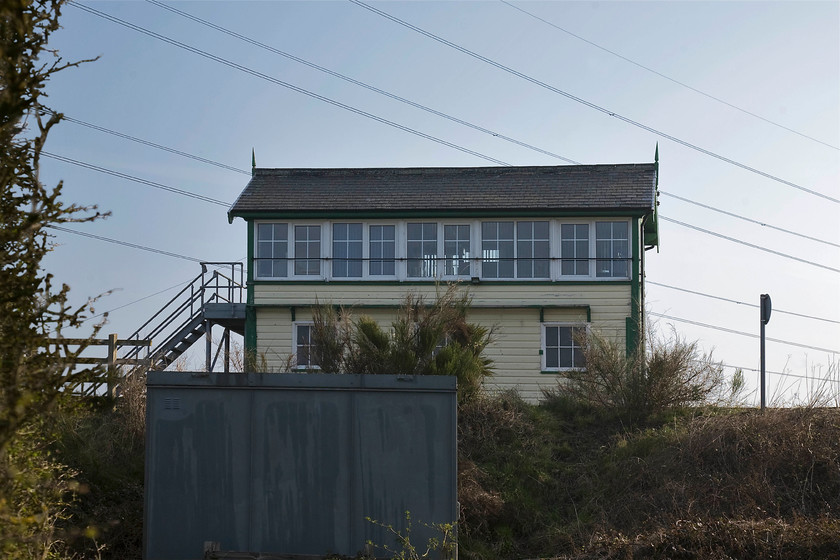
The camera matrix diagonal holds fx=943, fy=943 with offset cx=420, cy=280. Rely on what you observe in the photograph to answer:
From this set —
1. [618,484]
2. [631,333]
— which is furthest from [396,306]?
[618,484]

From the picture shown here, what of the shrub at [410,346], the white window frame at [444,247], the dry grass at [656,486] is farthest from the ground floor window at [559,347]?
the dry grass at [656,486]

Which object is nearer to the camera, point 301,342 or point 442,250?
point 301,342

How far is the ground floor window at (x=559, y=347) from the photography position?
23.9 metres

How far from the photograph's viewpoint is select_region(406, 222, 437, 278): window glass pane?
2488 centimetres

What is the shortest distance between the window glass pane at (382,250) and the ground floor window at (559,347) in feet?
14.3

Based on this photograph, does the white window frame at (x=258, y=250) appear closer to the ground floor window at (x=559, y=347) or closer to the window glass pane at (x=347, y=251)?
the window glass pane at (x=347, y=251)

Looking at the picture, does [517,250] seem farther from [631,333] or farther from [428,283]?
[631,333]

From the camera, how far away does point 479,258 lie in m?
24.7

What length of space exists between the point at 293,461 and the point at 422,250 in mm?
12392

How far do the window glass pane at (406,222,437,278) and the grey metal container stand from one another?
38.1 feet

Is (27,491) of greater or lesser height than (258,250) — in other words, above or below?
below

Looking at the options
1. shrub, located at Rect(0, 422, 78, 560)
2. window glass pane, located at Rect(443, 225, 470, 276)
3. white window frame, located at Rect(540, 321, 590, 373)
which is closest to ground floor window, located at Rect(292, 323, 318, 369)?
window glass pane, located at Rect(443, 225, 470, 276)

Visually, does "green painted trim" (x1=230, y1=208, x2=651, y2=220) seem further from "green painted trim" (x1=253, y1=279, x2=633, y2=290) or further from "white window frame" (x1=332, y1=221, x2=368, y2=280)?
"green painted trim" (x1=253, y1=279, x2=633, y2=290)

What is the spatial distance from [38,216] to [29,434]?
2239 mm
